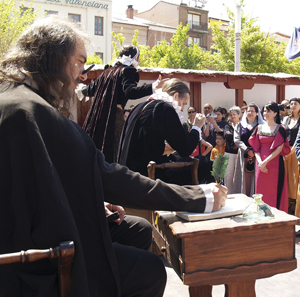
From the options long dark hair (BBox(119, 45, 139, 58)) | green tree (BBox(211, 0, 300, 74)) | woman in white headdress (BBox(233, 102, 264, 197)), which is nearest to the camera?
long dark hair (BBox(119, 45, 139, 58))

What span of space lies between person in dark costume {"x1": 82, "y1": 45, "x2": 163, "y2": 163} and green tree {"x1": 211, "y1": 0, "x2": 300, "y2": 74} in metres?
17.4

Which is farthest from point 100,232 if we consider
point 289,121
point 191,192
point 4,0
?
point 4,0

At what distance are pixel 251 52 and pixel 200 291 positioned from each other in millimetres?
19827

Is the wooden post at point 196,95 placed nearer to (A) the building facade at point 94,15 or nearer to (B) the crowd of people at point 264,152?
(B) the crowd of people at point 264,152

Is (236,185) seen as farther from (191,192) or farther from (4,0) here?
(4,0)

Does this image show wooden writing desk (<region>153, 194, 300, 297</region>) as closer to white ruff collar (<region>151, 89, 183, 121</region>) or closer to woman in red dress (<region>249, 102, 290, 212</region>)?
white ruff collar (<region>151, 89, 183, 121</region>)

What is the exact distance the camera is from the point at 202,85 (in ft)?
33.0

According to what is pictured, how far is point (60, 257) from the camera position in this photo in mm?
1195

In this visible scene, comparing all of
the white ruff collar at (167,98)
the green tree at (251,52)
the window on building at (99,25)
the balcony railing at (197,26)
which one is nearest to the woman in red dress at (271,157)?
the white ruff collar at (167,98)

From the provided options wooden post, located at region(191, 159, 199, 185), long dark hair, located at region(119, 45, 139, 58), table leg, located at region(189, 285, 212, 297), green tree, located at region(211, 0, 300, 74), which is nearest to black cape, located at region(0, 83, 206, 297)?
table leg, located at region(189, 285, 212, 297)

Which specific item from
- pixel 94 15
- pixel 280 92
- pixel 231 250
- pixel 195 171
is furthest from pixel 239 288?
pixel 94 15

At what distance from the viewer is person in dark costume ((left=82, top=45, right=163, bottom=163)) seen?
12.5 feet

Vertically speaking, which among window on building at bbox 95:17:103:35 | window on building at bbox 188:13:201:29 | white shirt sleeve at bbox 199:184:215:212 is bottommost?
Result: white shirt sleeve at bbox 199:184:215:212

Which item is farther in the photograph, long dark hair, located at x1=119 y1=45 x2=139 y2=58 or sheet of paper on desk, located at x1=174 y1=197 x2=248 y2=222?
long dark hair, located at x1=119 y1=45 x2=139 y2=58
